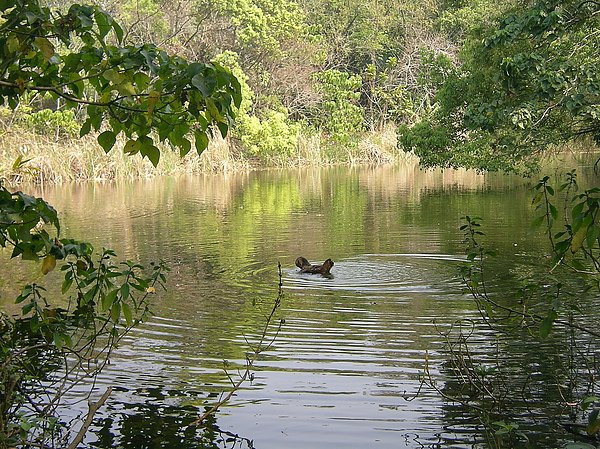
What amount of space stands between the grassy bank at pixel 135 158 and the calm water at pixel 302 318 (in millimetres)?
5475

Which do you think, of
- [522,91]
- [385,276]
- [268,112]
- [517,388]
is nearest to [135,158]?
[268,112]

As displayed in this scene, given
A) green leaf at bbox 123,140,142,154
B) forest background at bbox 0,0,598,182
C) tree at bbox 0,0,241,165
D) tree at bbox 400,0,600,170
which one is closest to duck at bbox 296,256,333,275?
tree at bbox 400,0,600,170

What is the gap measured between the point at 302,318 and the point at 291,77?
32.7 m

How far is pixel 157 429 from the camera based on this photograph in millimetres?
5746

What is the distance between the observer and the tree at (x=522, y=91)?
10820 mm

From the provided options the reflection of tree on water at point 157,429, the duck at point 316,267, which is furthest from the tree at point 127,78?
the duck at point 316,267

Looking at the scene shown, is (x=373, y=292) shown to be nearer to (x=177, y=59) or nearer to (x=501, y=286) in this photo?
(x=501, y=286)

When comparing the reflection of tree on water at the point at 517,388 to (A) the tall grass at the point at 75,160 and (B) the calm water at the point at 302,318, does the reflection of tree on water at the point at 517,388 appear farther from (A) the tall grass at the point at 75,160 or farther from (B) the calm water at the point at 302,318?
(A) the tall grass at the point at 75,160

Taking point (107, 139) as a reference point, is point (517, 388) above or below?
below

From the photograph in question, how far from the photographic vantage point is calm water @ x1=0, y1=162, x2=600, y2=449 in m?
5.87

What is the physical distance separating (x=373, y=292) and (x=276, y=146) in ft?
87.6

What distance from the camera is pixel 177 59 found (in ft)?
11.6

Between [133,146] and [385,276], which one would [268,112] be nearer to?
[385,276]

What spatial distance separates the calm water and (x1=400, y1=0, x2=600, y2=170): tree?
4.97 feet
